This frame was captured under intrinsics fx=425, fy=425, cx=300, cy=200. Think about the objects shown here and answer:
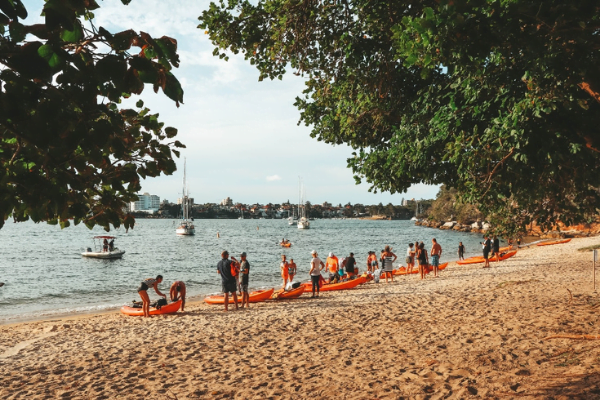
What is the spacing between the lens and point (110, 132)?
2.78 m

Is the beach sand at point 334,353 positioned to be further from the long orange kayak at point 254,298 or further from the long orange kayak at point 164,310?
the long orange kayak at point 254,298

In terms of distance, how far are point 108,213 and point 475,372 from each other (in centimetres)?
592

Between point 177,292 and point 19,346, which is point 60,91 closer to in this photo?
point 19,346

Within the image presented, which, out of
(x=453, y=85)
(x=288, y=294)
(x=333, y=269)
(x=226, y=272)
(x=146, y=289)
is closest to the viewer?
(x=453, y=85)

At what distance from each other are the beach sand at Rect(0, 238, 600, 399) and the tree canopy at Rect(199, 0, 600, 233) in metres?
2.80

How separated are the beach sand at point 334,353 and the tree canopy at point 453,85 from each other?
2.80 meters

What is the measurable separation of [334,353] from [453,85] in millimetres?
5526

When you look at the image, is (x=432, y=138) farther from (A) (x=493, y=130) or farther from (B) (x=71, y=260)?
(B) (x=71, y=260)

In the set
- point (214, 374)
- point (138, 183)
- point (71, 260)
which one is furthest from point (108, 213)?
point (71, 260)

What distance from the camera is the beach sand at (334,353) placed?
6395mm

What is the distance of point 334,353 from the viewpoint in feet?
28.0

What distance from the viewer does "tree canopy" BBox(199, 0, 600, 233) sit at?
4824 millimetres

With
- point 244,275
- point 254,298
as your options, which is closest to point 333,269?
point 254,298

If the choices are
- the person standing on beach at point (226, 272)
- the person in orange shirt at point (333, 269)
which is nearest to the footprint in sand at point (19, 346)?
the person standing on beach at point (226, 272)
